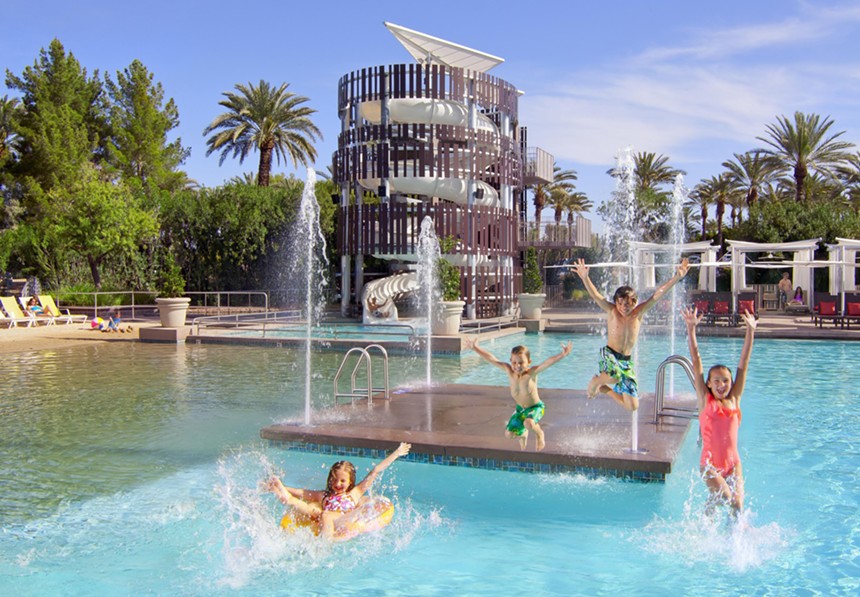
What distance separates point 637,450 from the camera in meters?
Result: 7.47

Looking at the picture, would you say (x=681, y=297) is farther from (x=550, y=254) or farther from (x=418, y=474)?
(x=418, y=474)

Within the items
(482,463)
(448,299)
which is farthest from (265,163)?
(482,463)

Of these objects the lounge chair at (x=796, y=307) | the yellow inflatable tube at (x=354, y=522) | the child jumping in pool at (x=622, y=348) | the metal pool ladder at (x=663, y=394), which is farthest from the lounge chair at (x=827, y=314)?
the yellow inflatable tube at (x=354, y=522)

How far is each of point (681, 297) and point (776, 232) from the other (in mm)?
13434

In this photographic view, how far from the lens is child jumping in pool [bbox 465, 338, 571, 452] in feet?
23.1

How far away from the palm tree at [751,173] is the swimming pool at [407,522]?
3692 cm

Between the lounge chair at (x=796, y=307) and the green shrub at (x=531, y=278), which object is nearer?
the lounge chair at (x=796, y=307)

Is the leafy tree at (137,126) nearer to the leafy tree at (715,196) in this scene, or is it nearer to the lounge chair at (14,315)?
the lounge chair at (14,315)

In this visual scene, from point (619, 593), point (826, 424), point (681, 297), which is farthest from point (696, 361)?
point (681, 297)

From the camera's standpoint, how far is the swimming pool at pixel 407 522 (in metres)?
5.48

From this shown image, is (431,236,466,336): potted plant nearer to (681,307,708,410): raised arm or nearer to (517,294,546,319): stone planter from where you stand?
(517,294,546,319): stone planter

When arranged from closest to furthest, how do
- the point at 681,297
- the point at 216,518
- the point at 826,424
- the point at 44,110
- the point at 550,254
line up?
the point at 216,518 → the point at 826,424 → the point at 681,297 → the point at 44,110 → the point at 550,254

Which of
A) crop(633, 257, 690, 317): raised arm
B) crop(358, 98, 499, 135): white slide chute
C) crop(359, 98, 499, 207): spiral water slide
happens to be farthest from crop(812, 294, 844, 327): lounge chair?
crop(633, 257, 690, 317): raised arm

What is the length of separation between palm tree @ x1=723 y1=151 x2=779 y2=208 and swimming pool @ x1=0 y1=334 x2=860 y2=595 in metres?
36.9
